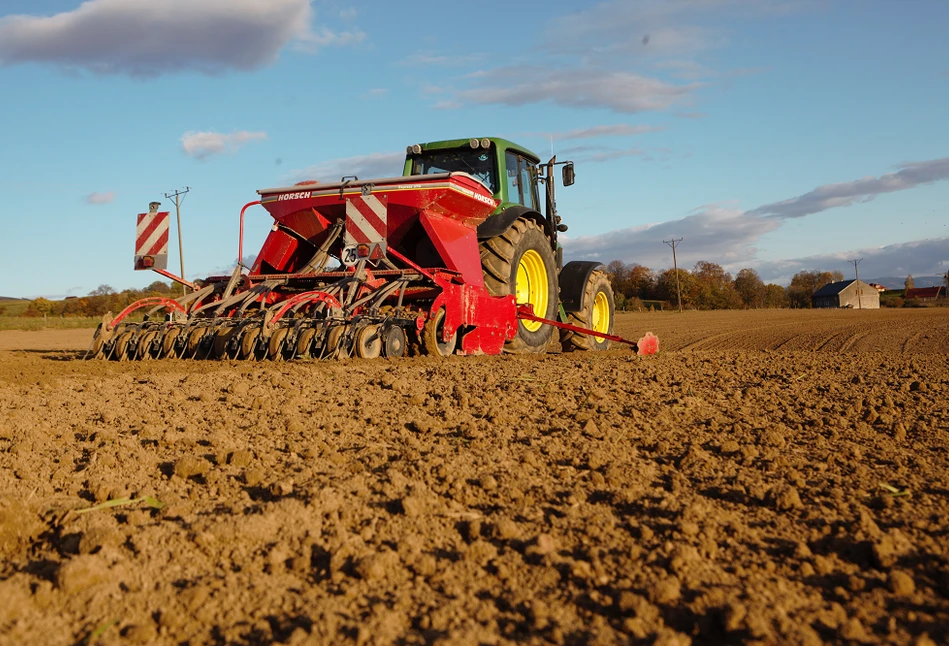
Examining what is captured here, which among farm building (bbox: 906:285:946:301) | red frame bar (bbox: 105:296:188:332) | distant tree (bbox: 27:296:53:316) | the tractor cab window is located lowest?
farm building (bbox: 906:285:946:301)

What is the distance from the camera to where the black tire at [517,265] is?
771 centimetres

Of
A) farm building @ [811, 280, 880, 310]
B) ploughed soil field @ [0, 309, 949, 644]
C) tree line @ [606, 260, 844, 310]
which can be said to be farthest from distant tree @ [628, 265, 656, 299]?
ploughed soil field @ [0, 309, 949, 644]

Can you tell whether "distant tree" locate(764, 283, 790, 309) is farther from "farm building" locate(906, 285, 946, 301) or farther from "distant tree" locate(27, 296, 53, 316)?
"distant tree" locate(27, 296, 53, 316)

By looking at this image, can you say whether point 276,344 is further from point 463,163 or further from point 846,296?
point 846,296

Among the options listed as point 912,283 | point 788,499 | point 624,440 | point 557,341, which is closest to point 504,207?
point 557,341

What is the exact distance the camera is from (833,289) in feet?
225

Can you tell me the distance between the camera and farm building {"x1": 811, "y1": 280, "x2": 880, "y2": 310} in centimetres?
6575

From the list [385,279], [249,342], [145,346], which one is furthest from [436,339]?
[145,346]

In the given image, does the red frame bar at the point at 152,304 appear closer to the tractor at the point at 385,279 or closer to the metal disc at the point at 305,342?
the tractor at the point at 385,279

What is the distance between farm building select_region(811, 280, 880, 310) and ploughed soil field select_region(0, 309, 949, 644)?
A: 67747 mm

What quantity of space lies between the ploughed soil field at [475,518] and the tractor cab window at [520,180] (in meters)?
4.61

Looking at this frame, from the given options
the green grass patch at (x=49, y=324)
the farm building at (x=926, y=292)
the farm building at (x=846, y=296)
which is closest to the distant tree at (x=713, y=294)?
the farm building at (x=846, y=296)

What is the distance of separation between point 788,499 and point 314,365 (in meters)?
3.97

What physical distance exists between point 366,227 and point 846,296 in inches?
2668
